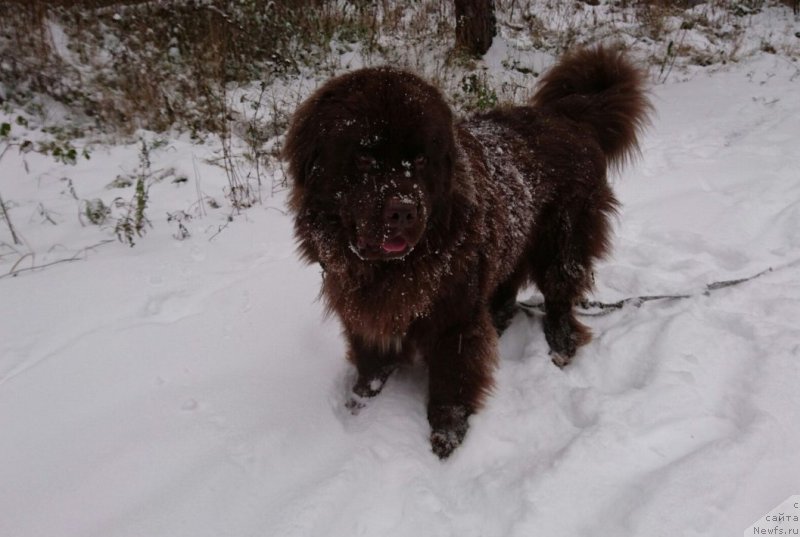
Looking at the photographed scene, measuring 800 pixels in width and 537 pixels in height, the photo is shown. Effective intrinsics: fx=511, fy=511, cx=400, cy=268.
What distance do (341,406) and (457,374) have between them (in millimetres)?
566

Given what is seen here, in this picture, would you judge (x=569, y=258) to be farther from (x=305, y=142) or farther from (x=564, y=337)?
(x=305, y=142)

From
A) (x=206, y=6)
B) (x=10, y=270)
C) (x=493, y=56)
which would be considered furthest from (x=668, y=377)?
(x=206, y=6)

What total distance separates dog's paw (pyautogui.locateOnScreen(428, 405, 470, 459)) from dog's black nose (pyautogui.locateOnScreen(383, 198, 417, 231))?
90 cm

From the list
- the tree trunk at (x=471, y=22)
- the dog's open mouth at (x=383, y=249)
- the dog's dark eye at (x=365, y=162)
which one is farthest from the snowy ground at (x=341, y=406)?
the tree trunk at (x=471, y=22)

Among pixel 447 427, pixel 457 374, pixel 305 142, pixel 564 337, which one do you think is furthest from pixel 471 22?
pixel 447 427

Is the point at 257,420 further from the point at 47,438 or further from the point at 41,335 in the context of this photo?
the point at 41,335

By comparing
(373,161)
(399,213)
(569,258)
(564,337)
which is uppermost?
(373,161)

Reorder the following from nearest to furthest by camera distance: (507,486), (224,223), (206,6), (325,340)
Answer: (507,486) < (325,340) < (224,223) < (206,6)

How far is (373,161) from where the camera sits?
6.09ft

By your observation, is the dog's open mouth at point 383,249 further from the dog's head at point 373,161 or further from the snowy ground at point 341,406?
the snowy ground at point 341,406

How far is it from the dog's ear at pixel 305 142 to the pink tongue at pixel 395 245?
0.43m

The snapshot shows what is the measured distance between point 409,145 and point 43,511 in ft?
5.77

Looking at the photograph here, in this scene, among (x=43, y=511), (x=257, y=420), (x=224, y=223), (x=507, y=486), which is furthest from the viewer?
(x=224, y=223)

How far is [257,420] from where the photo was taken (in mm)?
2145
